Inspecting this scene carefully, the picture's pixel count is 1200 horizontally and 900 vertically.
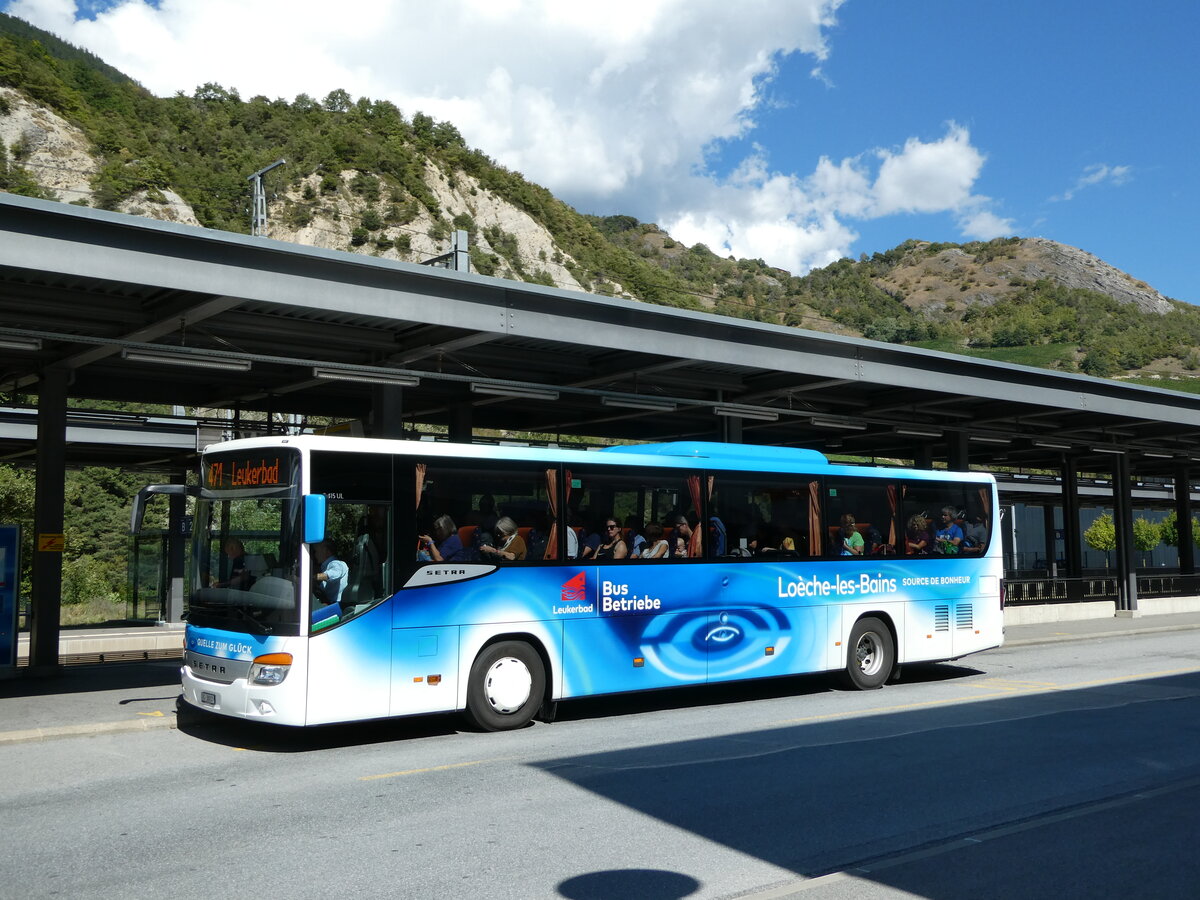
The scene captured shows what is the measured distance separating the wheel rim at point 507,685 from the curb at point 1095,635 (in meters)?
13.7

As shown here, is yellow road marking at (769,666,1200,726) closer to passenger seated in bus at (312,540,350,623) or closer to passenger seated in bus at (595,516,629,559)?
passenger seated in bus at (595,516,629,559)

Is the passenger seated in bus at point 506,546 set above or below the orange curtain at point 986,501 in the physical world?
below

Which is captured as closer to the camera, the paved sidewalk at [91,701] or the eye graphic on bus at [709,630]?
the paved sidewalk at [91,701]

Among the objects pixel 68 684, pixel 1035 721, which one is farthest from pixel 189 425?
pixel 1035 721

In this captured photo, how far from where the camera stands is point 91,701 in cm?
1348

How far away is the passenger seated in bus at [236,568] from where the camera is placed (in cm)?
1061

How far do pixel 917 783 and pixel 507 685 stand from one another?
465 centimetres

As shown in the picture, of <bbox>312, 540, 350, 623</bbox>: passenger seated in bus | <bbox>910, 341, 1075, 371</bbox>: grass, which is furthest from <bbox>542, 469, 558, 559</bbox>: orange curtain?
<bbox>910, 341, 1075, 371</bbox>: grass

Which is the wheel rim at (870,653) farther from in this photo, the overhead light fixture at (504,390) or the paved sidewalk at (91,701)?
the paved sidewalk at (91,701)

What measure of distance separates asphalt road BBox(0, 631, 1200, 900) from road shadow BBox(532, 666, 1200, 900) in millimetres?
30

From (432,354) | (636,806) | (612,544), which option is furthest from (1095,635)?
(636,806)

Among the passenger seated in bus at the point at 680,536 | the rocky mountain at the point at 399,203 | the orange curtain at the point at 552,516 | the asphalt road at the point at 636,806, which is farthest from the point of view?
the rocky mountain at the point at 399,203

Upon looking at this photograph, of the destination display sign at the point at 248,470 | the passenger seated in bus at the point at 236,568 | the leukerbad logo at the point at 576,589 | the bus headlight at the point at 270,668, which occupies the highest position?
the destination display sign at the point at 248,470

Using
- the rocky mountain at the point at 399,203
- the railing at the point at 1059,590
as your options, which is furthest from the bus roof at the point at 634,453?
the rocky mountain at the point at 399,203
